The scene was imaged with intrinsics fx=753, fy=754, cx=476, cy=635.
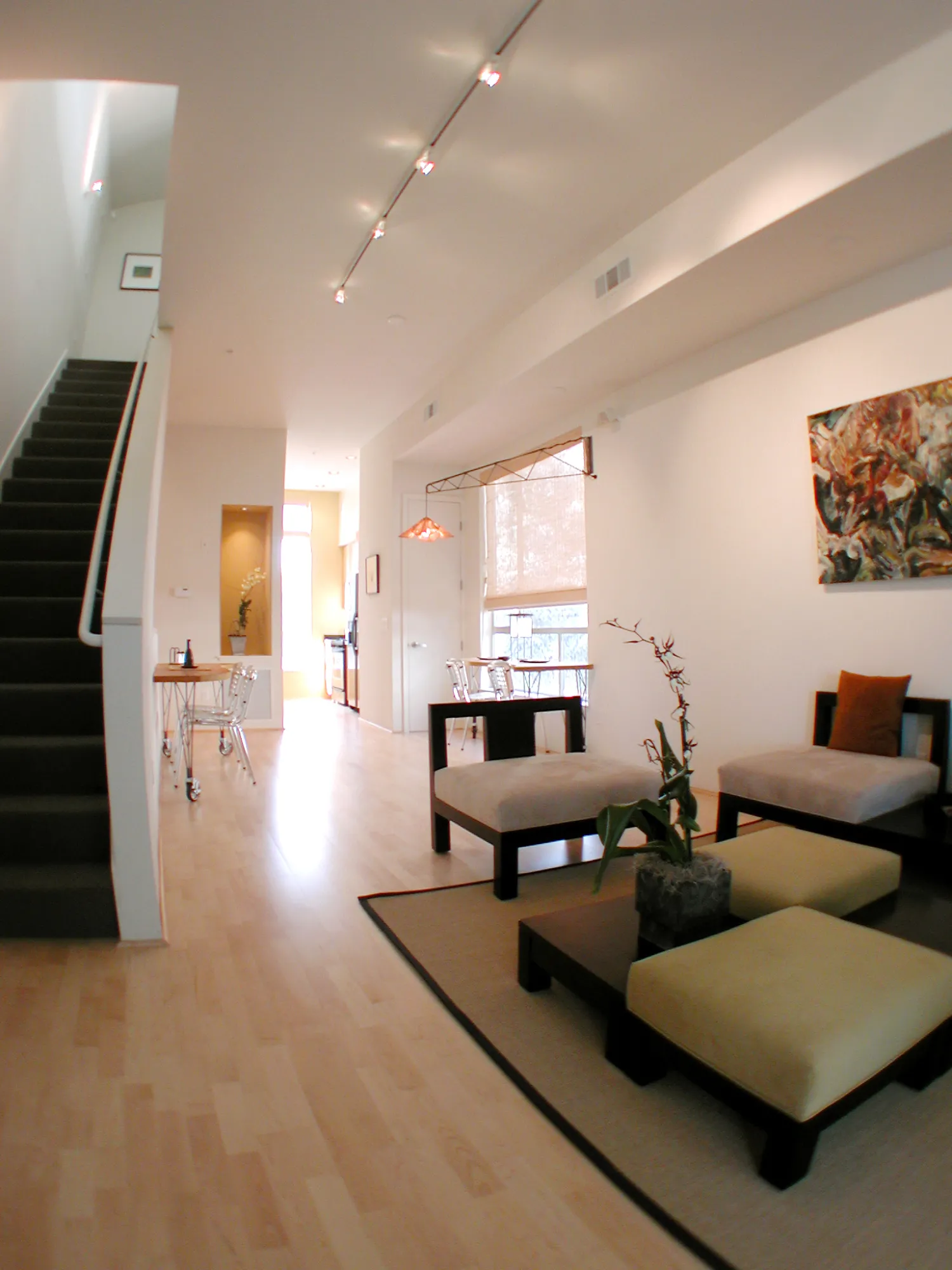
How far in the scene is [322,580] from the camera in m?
13.1

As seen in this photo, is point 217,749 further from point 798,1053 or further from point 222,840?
point 798,1053

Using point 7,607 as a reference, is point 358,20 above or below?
above

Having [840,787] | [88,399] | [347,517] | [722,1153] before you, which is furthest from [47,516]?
[347,517]

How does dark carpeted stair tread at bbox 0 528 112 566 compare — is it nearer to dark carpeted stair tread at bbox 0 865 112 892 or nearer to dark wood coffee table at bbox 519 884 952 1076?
dark carpeted stair tread at bbox 0 865 112 892

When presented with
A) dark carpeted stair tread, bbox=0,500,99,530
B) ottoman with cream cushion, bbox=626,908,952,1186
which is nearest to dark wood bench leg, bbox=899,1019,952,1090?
ottoman with cream cushion, bbox=626,908,952,1186

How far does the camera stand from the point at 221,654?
8633mm

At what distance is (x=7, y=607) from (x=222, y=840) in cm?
167

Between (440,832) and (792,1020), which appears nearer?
(792,1020)

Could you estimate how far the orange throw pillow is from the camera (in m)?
3.79

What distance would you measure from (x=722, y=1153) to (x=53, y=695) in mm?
3175

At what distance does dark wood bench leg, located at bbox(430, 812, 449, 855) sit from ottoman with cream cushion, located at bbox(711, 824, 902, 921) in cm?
154

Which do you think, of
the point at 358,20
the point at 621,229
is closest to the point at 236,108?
the point at 358,20

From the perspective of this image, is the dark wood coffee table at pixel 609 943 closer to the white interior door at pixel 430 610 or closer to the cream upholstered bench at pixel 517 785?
the cream upholstered bench at pixel 517 785

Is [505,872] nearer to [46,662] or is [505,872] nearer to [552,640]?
[46,662]
